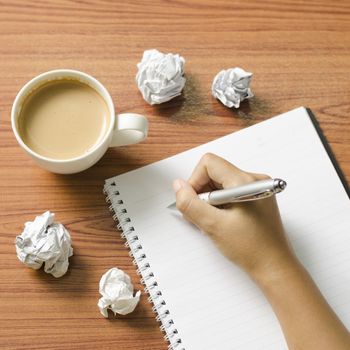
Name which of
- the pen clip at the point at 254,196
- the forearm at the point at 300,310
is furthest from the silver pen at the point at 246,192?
the forearm at the point at 300,310

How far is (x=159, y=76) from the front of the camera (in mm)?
863

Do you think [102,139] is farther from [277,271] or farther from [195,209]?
[277,271]

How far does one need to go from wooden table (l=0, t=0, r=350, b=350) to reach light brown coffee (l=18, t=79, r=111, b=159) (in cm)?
7

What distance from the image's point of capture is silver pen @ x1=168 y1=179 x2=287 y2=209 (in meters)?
0.67

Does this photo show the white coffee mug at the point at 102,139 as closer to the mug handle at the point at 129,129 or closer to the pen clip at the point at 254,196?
the mug handle at the point at 129,129

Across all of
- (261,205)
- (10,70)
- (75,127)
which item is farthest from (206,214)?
(10,70)

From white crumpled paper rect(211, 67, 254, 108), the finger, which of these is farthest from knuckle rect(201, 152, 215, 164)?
white crumpled paper rect(211, 67, 254, 108)

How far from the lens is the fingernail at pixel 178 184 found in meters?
0.80

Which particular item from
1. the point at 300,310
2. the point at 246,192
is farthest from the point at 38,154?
the point at 300,310

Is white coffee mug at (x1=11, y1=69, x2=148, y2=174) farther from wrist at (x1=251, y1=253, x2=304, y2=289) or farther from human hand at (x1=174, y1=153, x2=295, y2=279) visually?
wrist at (x1=251, y1=253, x2=304, y2=289)

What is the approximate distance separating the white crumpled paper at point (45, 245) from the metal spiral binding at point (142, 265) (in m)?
0.08

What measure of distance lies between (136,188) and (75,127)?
0.13 meters

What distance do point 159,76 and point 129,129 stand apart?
12 centimetres

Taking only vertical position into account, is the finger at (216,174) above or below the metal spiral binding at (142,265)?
above
